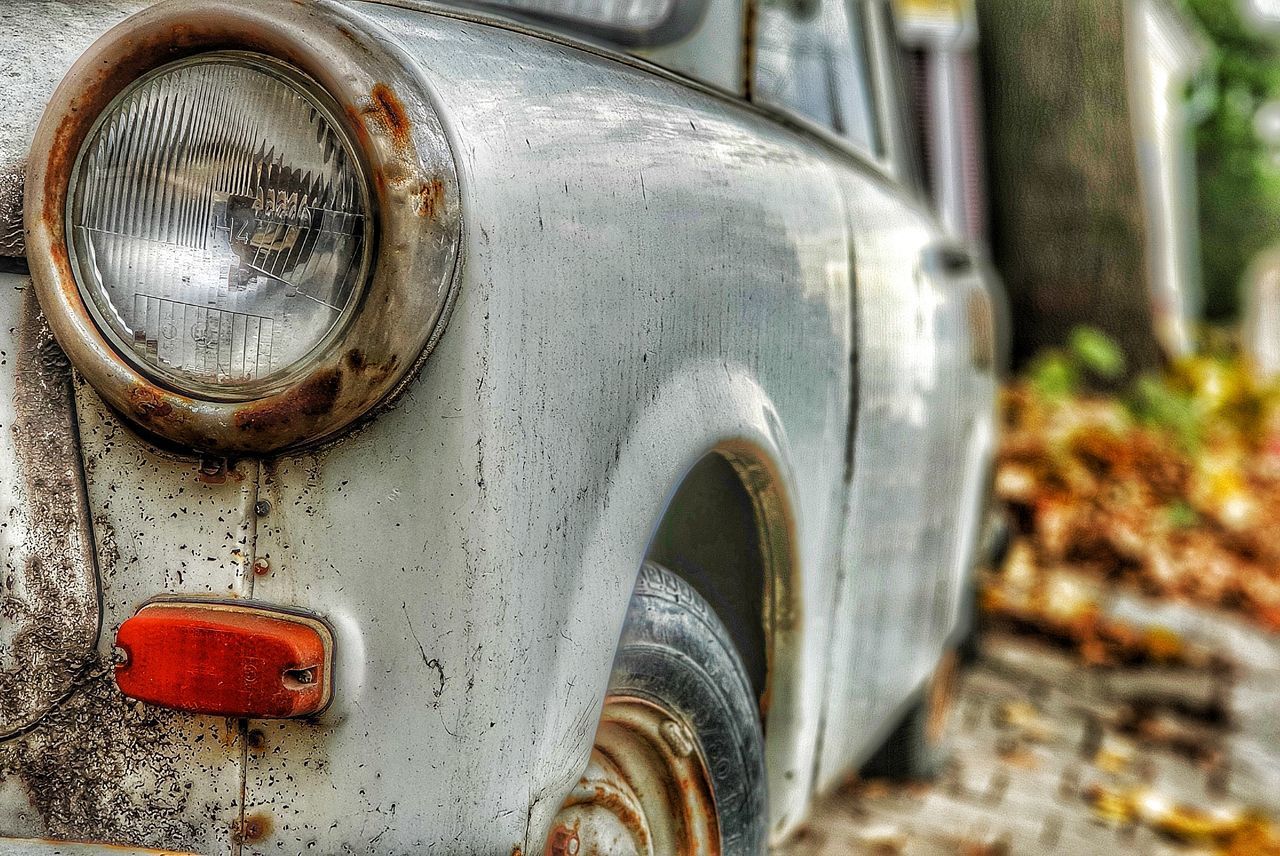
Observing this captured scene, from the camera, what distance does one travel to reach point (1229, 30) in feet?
76.3

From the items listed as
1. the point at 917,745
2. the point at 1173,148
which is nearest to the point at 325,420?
the point at 917,745

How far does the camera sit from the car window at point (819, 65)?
6.48 ft

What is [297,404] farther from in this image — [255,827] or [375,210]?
[255,827]

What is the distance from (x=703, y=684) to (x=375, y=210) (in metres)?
0.77

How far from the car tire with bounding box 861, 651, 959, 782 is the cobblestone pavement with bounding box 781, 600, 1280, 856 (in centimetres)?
4

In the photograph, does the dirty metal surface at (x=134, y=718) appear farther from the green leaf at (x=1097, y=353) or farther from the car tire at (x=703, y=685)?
the green leaf at (x=1097, y=353)

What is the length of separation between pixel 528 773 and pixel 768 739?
71 centimetres

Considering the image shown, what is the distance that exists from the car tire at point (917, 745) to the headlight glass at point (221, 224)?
95.4 inches

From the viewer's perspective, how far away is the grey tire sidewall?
1.45 m

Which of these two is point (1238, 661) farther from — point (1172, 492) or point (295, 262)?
point (295, 262)

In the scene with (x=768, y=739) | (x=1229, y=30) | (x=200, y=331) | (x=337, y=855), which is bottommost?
(x=768, y=739)

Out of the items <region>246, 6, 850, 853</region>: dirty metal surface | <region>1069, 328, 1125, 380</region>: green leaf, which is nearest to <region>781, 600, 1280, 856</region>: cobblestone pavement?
<region>246, 6, 850, 853</region>: dirty metal surface

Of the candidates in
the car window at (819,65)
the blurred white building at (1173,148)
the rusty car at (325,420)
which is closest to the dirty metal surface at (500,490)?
the rusty car at (325,420)


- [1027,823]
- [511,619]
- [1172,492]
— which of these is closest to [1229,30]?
[1172,492]
